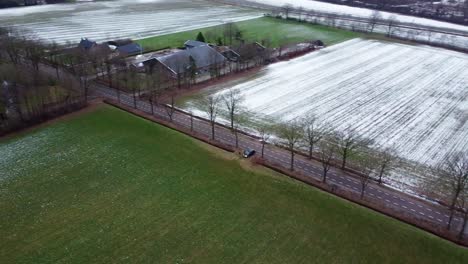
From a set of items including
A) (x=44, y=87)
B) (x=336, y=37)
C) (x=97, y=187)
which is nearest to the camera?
(x=97, y=187)

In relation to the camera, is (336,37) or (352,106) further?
(336,37)

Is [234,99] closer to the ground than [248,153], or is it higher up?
higher up

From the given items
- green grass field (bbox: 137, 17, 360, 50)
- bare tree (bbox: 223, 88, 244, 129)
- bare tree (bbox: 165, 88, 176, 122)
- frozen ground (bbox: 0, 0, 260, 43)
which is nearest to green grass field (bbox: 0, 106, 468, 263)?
bare tree (bbox: 165, 88, 176, 122)

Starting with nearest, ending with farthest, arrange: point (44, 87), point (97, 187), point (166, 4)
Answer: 1. point (97, 187)
2. point (44, 87)
3. point (166, 4)

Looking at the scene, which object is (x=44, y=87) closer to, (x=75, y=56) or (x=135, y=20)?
(x=75, y=56)

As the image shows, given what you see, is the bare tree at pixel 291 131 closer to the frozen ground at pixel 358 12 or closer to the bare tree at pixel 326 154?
the bare tree at pixel 326 154

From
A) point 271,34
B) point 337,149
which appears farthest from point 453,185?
point 271,34

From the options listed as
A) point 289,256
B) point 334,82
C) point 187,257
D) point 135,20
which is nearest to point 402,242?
point 289,256

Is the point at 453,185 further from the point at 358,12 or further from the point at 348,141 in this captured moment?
the point at 358,12

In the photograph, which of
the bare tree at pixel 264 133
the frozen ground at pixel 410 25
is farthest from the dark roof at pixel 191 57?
the frozen ground at pixel 410 25
